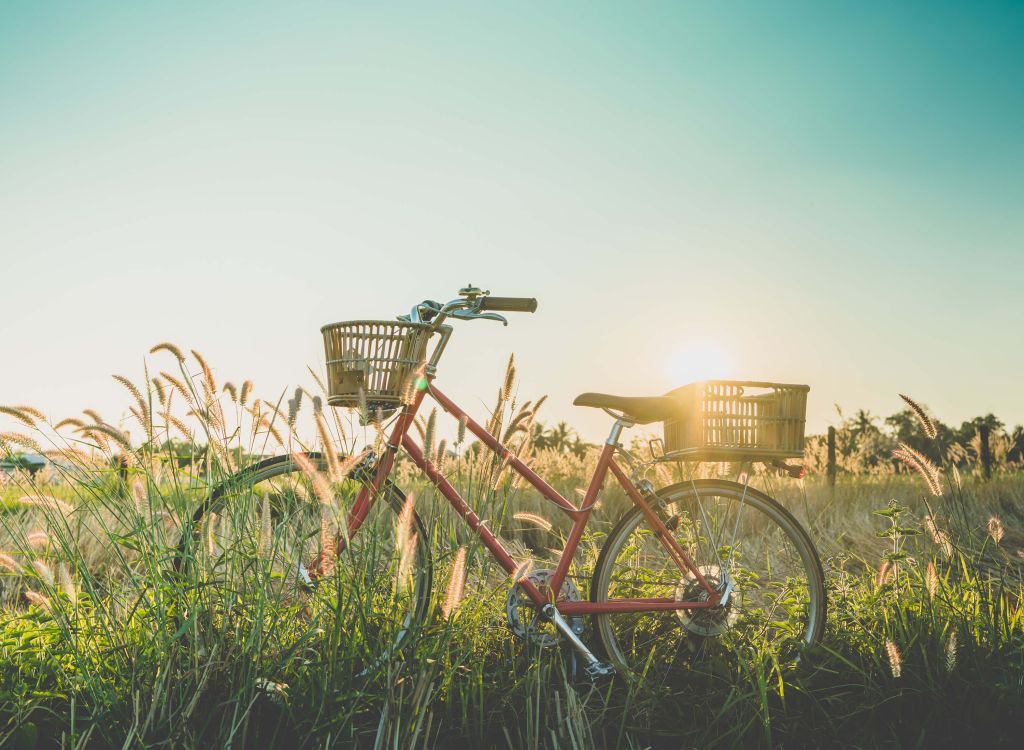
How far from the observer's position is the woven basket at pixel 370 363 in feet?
9.18

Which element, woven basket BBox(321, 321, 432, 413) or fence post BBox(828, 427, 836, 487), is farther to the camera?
fence post BBox(828, 427, 836, 487)

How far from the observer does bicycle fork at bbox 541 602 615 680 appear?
2928 millimetres

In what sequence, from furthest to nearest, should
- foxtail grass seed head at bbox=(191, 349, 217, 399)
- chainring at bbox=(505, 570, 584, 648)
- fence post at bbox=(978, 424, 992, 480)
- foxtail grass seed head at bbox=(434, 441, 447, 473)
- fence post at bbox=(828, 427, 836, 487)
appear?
fence post at bbox=(978, 424, 992, 480)
fence post at bbox=(828, 427, 836, 487)
chainring at bbox=(505, 570, 584, 648)
foxtail grass seed head at bbox=(434, 441, 447, 473)
foxtail grass seed head at bbox=(191, 349, 217, 399)

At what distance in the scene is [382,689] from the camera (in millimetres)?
2152

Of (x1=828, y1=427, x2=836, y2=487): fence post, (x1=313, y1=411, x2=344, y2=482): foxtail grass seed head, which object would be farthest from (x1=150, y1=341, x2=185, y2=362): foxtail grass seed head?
(x1=828, y1=427, x2=836, y2=487): fence post

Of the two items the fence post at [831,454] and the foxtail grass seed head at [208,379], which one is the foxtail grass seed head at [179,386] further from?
the fence post at [831,454]

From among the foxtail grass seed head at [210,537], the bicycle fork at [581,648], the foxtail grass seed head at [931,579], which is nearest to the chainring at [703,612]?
the bicycle fork at [581,648]

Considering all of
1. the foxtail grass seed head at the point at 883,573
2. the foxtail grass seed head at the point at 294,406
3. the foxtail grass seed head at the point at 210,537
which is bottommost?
the foxtail grass seed head at the point at 883,573

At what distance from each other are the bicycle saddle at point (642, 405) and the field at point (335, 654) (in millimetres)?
307

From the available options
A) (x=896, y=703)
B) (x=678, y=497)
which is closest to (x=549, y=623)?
(x=678, y=497)

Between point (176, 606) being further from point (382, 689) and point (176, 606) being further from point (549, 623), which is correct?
point (549, 623)

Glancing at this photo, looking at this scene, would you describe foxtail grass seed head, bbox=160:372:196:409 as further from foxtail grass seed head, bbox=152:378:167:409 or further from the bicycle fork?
the bicycle fork

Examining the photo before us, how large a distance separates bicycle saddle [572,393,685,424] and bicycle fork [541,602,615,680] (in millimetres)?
832

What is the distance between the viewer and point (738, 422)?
10.6 ft
